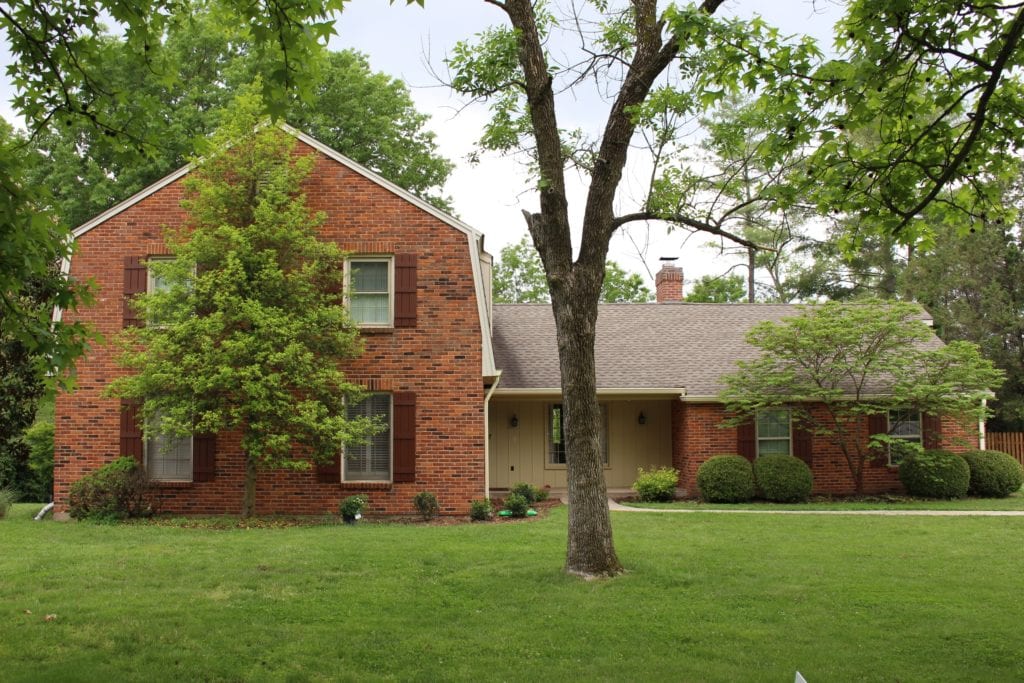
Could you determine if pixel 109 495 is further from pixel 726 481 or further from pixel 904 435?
pixel 904 435

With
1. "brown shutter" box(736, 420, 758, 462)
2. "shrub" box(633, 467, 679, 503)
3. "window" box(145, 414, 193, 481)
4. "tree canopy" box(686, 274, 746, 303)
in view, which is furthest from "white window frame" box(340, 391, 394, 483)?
"tree canopy" box(686, 274, 746, 303)

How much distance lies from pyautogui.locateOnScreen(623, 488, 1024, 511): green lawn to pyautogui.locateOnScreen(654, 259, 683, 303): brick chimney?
8.67 meters

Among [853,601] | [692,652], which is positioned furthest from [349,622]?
[853,601]

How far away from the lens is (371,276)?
1570 centimetres

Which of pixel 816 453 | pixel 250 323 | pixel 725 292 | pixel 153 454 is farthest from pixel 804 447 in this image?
pixel 725 292

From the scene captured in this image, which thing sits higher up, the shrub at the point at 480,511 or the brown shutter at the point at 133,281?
the brown shutter at the point at 133,281

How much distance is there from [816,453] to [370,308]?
9465mm

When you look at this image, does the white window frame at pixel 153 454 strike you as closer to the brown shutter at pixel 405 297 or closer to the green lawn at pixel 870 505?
the brown shutter at pixel 405 297

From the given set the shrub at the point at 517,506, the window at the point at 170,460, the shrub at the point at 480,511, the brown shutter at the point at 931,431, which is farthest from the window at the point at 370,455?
the brown shutter at the point at 931,431

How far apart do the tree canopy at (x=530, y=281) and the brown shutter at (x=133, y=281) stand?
883 inches

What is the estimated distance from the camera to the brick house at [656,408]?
60.3 feet

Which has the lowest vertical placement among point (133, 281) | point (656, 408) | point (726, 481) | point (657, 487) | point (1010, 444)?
point (657, 487)

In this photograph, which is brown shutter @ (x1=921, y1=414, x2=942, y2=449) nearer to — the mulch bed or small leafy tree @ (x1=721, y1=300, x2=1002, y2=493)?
small leafy tree @ (x1=721, y1=300, x2=1002, y2=493)

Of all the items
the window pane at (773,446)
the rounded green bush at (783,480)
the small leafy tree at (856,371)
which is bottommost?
the rounded green bush at (783,480)
